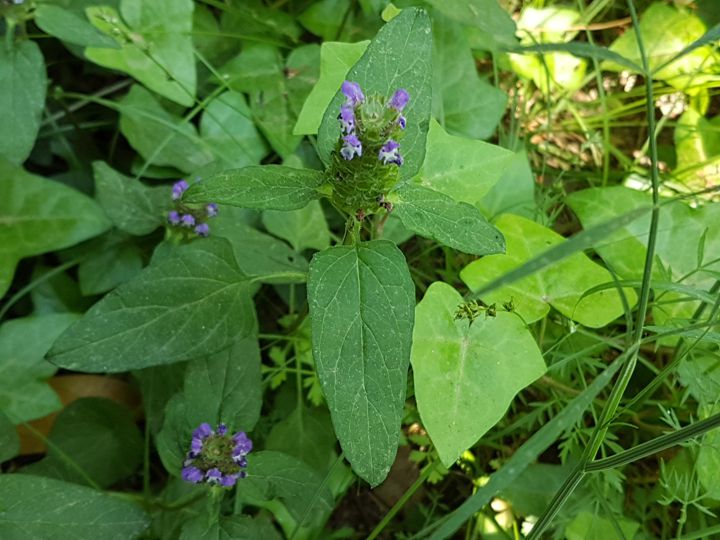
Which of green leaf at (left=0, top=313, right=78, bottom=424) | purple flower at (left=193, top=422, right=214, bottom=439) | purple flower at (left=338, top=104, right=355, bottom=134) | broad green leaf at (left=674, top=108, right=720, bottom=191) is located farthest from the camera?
broad green leaf at (left=674, top=108, right=720, bottom=191)

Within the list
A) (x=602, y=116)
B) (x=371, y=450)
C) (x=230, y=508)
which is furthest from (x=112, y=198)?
(x=602, y=116)

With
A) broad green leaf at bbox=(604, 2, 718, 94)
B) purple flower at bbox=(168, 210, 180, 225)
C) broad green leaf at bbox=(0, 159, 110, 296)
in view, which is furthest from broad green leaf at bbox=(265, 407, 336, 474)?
broad green leaf at bbox=(604, 2, 718, 94)

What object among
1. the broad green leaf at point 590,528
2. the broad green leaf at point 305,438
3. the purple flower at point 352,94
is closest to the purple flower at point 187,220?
the broad green leaf at point 305,438

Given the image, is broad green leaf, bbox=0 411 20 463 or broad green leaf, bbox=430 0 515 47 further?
broad green leaf, bbox=430 0 515 47

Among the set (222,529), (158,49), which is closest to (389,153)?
(222,529)

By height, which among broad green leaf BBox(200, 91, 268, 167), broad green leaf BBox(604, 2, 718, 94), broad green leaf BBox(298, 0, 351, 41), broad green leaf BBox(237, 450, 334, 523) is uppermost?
broad green leaf BBox(604, 2, 718, 94)

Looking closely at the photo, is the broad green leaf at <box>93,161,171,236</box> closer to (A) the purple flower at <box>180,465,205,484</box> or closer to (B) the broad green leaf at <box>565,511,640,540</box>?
(A) the purple flower at <box>180,465,205,484</box>

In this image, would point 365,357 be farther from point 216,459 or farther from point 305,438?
point 305,438
